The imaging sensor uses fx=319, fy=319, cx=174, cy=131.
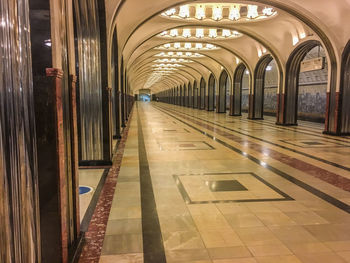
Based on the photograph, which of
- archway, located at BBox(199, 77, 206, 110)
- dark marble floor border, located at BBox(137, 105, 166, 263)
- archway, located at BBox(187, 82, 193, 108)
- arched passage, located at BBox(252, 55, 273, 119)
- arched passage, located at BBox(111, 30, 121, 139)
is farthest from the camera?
archway, located at BBox(187, 82, 193, 108)

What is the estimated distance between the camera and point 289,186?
192 inches

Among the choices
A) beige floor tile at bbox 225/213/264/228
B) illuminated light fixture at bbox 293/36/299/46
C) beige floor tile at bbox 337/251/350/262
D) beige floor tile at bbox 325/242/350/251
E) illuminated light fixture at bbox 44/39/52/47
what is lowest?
beige floor tile at bbox 337/251/350/262

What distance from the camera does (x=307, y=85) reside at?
1811 centimetres

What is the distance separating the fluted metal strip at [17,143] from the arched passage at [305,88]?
13.4 metres

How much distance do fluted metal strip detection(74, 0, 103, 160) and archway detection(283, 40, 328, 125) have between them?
33.7ft

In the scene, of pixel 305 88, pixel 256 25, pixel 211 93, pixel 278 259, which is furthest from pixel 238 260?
pixel 211 93

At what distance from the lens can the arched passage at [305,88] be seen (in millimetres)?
15034

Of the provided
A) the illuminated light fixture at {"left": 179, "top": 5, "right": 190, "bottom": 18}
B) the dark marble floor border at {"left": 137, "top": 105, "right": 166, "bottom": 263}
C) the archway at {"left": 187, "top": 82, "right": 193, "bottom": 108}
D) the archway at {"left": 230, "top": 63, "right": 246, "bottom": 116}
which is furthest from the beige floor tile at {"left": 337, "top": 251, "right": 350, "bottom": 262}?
the archway at {"left": 187, "top": 82, "right": 193, "bottom": 108}

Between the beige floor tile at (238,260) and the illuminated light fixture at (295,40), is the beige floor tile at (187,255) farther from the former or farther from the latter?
the illuminated light fixture at (295,40)

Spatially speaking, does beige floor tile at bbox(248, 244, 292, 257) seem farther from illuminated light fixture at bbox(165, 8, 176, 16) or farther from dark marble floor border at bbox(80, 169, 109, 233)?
illuminated light fixture at bbox(165, 8, 176, 16)

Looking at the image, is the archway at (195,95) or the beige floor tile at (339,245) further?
the archway at (195,95)

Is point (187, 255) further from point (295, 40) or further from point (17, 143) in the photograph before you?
point (295, 40)

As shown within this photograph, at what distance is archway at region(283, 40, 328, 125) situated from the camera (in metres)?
14.5

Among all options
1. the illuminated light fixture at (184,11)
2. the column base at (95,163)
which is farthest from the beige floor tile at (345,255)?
the illuminated light fixture at (184,11)
